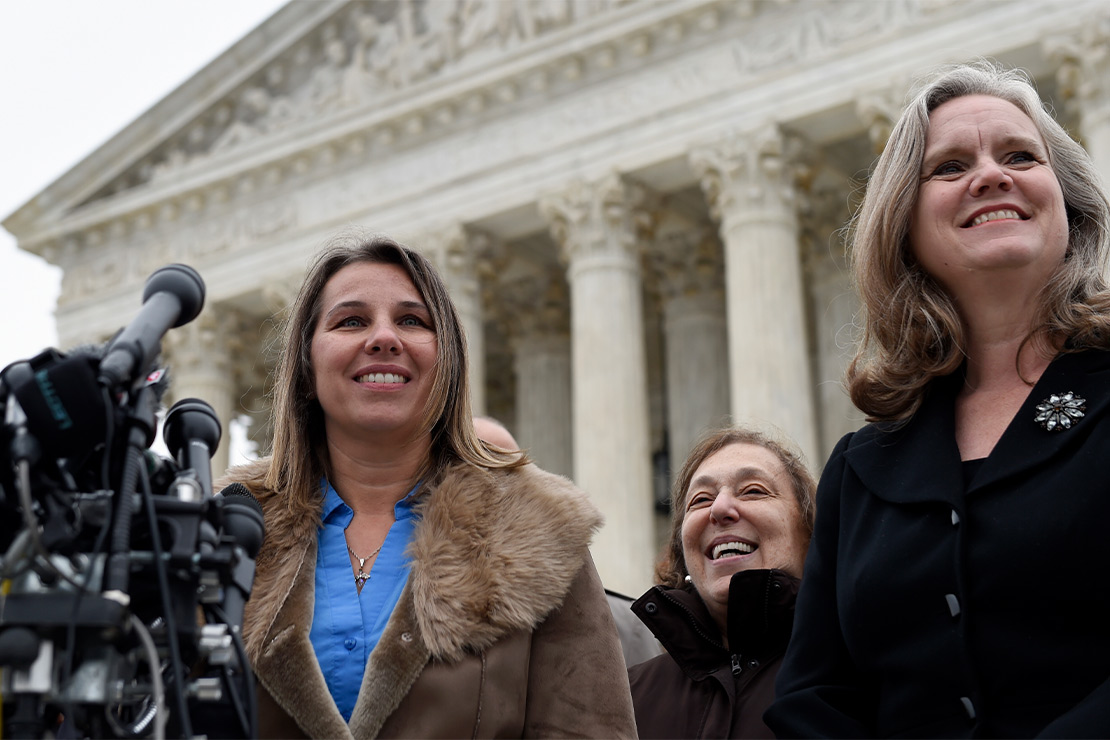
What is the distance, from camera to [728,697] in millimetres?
4961

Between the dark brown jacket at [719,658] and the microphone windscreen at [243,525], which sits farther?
the dark brown jacket at [719,658]

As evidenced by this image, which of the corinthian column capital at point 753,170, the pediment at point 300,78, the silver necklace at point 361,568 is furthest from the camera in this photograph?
the pediment at point 300,78

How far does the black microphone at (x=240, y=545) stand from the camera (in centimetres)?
284

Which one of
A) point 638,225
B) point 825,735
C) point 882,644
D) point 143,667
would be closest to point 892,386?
point 882,644

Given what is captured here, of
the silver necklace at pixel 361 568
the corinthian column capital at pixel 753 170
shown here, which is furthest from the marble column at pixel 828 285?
the silver necklace at pixel 361 568

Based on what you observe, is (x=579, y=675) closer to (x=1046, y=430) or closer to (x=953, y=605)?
(x=953, y=605)

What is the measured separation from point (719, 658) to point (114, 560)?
122 inches

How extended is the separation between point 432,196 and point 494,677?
20.6 meters

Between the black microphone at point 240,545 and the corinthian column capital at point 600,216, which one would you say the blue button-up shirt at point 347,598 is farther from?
the corinthian column capital at point 600,216

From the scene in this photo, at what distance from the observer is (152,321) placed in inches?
109

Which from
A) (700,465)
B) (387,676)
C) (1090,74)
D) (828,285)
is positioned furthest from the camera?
(828,285)

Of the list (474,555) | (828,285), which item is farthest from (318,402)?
(828,285)

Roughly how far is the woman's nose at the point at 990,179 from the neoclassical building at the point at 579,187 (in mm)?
13364

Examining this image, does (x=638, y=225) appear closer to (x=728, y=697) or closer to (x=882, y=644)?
(x=728, y=697)
